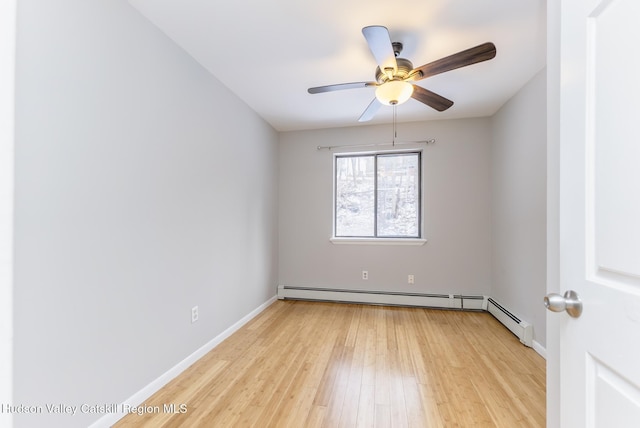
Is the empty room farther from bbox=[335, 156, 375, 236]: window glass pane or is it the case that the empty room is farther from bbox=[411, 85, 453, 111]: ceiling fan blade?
bbox=[335, 156, 375, 236]: window glass pane

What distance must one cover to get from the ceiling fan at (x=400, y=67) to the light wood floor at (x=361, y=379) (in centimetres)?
210

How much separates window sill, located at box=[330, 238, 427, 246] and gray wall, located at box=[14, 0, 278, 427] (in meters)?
1.84

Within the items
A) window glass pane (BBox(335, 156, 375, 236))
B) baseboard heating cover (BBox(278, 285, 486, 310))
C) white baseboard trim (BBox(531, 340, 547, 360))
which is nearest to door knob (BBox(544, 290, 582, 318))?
white baseboard trim (BBox(531, 340, 547, 360))

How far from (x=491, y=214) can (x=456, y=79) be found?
1.81 meters

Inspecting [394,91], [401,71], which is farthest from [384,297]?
[401,71]

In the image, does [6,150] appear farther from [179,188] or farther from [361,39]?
[361,39]

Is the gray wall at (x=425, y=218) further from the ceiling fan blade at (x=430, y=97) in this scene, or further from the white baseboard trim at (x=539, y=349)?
the ceiling fan blade at (x=430, y=97)

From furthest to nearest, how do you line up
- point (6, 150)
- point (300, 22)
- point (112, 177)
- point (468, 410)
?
point (300, 22) → point (468, 410) → point (112, 177) → point (6, 150)

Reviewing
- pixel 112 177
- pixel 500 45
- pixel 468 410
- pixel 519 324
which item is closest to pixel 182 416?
pixel 112 177

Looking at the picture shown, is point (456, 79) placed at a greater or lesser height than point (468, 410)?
greater

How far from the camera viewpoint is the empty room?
2.36ft

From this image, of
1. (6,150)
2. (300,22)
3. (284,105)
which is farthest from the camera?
(284,105)

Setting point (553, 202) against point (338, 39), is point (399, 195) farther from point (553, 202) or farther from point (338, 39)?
point (553, 202)

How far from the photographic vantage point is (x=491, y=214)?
3.52 metres
